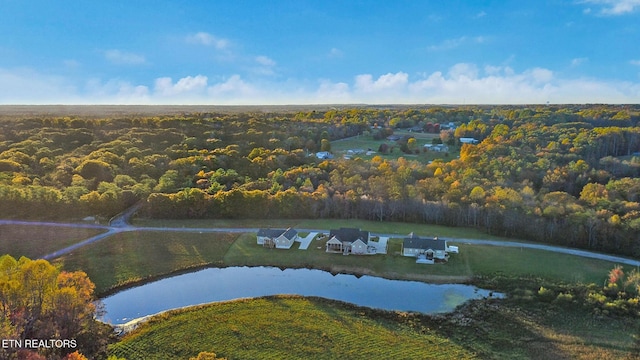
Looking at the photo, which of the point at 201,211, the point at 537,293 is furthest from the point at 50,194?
the point at 537,293

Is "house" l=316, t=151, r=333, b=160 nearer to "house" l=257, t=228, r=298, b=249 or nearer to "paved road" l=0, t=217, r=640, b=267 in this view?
"paved road" l=0, t=217, r=640, b=267

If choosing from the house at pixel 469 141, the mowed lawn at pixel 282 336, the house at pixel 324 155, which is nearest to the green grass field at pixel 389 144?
the house at pixel 324 155

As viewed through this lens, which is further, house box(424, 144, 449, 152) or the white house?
house box(424, 144, 449, 152)

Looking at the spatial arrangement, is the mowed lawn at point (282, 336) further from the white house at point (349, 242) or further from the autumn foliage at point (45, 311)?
the white house at point (349, 242)

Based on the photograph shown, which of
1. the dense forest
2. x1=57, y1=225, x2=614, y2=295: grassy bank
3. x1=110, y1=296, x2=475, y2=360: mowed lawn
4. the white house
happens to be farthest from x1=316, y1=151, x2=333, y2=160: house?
x1=110, y1=296, x2=475, y2=360: mowed lawn

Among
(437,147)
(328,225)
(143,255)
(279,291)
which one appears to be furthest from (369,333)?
(437,147)
